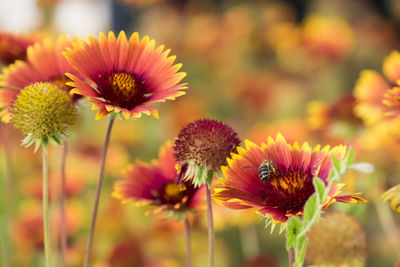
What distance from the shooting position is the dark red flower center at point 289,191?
350mm

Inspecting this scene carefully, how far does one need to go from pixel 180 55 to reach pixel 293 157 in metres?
1.23

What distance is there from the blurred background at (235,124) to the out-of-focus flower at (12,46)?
0.11 meters

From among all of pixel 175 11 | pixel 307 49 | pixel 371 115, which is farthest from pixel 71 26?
pixel 371 115

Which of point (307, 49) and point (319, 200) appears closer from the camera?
point (319, 200)

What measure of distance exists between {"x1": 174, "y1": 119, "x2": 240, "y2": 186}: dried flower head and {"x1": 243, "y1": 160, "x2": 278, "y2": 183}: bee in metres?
0.03

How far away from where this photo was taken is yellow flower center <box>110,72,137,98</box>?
392mm

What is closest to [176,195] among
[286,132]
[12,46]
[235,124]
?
[12,46]

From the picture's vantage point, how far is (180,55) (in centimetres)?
158

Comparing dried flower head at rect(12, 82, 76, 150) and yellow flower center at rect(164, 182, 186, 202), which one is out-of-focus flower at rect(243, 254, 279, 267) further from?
dried flower head at rect(12, 82, 76, 150)

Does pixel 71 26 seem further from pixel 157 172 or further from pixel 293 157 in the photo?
pixel 293 157

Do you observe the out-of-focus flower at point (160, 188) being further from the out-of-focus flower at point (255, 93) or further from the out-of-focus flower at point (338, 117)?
the out-of-focus flower at point (255, 93)

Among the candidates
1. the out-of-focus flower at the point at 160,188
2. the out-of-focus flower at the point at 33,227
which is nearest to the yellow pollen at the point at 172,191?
the out-of-focus flower at the point at 160,188

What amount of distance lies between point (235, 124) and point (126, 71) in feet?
3.60

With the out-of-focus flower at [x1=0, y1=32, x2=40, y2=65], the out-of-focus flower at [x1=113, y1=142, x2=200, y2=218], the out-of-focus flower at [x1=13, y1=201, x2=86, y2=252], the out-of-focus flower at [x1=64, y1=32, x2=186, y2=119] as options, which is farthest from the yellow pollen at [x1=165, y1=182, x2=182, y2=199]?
the out-of-focus flower at [x1=13, y1=201, x2=86, y2=252]
